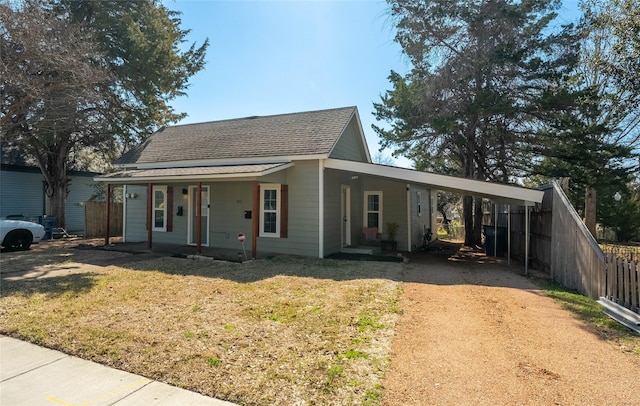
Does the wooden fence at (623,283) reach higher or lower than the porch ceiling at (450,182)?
lower

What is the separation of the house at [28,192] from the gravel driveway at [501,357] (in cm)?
1764

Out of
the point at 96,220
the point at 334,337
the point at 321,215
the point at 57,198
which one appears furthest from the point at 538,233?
the point at 57,198

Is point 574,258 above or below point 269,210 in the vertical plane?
below

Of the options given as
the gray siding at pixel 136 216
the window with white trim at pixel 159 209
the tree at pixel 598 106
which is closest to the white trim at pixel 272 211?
the window with white trim at pixel 159 209

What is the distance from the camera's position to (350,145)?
509 inches

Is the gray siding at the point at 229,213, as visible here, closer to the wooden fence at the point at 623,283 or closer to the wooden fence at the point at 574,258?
the wooden fence at the point at 574,258

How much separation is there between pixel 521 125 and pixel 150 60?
15.8 meters

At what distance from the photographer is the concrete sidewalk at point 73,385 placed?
286 cm

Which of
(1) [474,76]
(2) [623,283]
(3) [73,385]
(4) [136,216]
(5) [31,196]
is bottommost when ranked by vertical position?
(3) [73,385]

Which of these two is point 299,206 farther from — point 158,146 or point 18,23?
point 18,23

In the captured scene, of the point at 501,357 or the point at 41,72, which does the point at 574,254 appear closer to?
the point at 501,357

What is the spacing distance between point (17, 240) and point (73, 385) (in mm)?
10791

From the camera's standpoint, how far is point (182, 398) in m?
2.87

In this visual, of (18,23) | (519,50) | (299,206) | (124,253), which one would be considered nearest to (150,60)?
(18,23)
